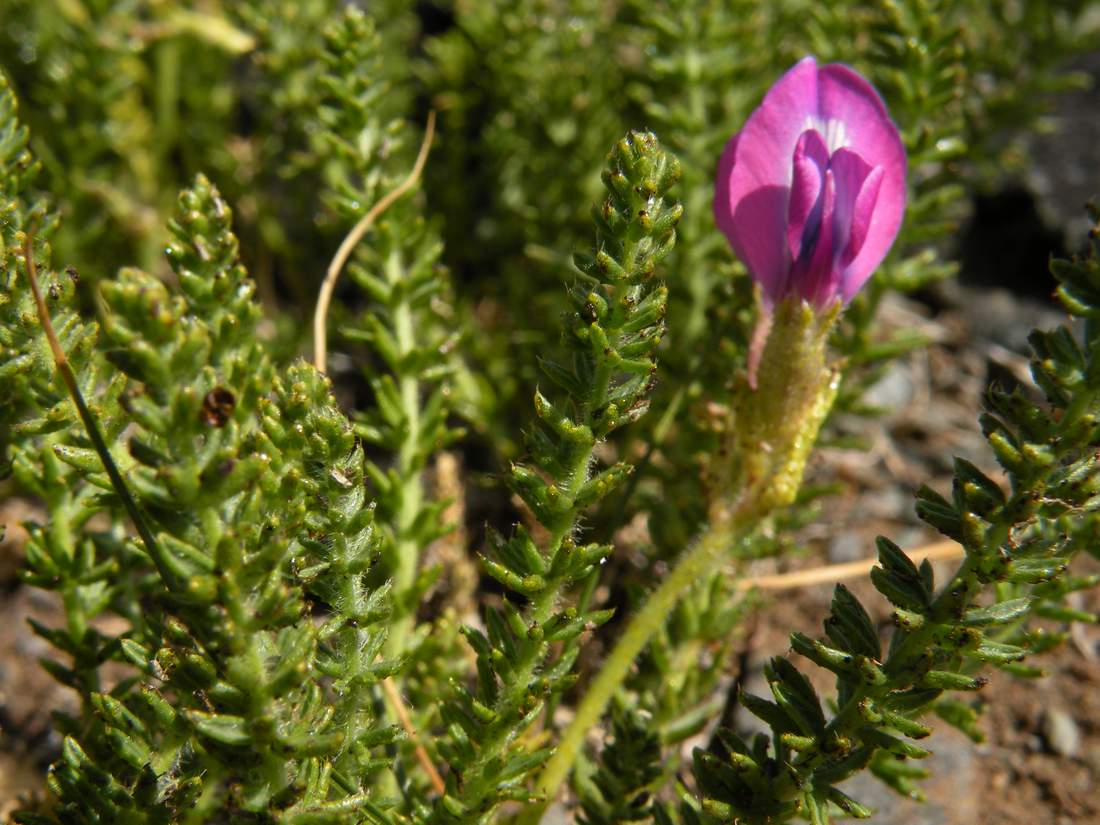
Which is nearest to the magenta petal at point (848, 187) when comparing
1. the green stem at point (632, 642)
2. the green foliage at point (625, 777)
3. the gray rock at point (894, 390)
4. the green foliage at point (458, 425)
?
the green foliage at point (458, 425)

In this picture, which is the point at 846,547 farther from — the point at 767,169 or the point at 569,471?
the point at 569,471

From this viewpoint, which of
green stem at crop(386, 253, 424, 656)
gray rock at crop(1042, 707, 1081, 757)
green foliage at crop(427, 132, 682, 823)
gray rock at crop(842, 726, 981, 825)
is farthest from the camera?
gray rock at crop(1042, 707, 1081, 757)

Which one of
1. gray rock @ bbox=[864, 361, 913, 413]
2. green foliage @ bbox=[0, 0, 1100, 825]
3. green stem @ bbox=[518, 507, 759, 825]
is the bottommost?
gray rock @ bbox=[864, 361, 913, 413]

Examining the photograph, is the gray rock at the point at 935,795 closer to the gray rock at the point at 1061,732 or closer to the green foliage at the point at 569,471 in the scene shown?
the gray rock at the point at 1061,732

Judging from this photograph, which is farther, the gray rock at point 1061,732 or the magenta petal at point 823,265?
the gray rock at point 1061,732

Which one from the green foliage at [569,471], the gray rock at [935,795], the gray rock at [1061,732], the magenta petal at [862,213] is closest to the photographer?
the green foliage at [569,471]

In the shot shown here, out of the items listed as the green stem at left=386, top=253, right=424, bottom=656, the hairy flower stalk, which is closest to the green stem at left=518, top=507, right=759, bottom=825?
the hairy flower stalk

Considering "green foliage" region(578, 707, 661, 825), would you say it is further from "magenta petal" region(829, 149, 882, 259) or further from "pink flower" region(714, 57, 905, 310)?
"magenta petal" region(829, 149, 882, 259)

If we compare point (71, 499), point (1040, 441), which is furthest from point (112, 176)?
point (1040, 441)
